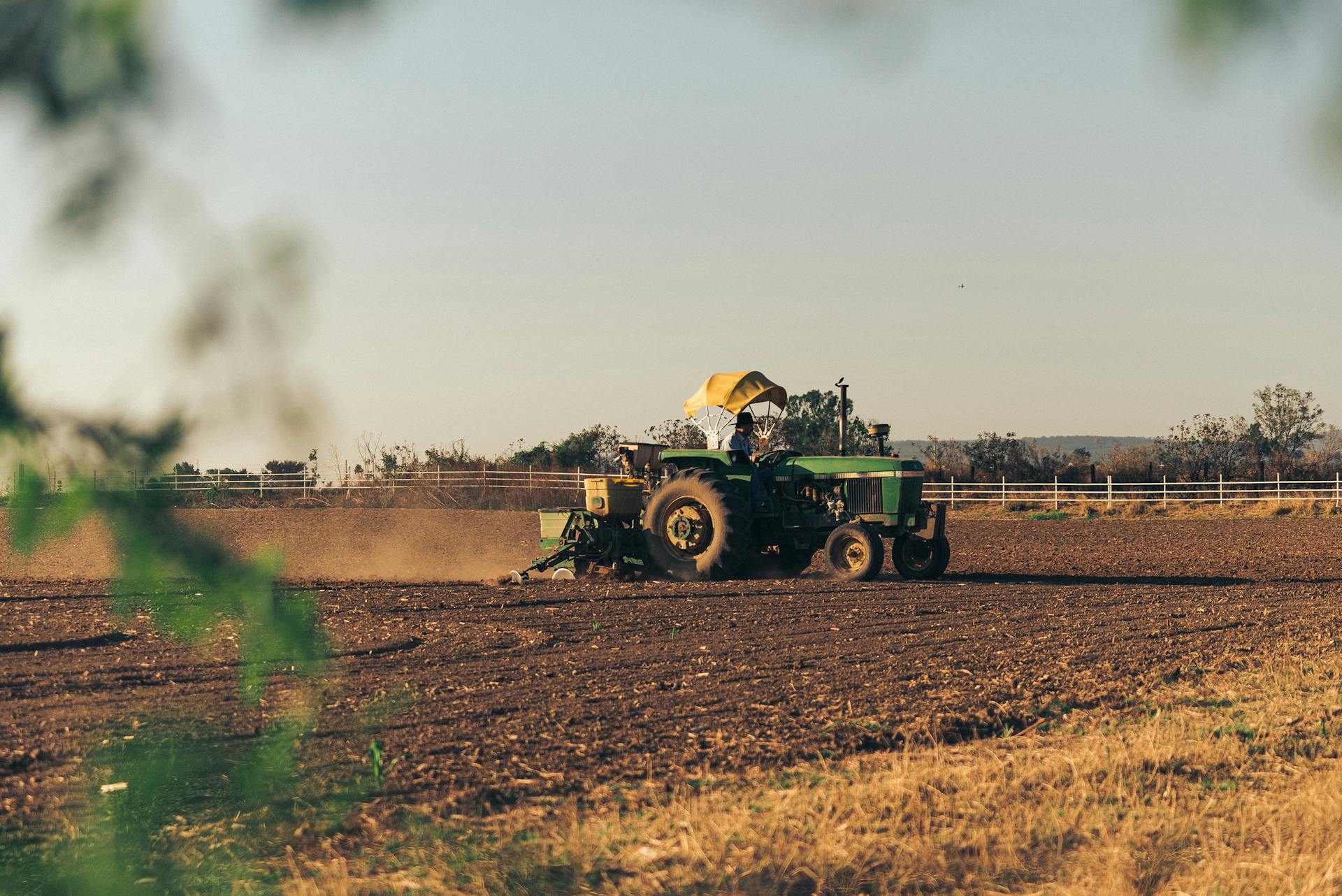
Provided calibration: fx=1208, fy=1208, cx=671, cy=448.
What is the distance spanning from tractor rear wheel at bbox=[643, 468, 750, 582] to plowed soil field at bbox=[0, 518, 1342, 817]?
480mm

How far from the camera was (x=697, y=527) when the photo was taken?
14086mm

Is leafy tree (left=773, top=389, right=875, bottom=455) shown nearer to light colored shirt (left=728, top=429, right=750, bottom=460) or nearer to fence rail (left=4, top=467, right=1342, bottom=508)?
fence rail (left=4, top=467, right=1342, bottom=508)

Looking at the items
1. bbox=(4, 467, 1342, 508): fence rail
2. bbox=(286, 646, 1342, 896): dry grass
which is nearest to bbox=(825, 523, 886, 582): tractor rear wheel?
bbox=(286, 646, 1342, 896): dry grass

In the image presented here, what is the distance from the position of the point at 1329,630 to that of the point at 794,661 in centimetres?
513

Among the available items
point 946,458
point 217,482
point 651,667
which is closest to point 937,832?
point 217,482

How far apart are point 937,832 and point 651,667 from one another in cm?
420

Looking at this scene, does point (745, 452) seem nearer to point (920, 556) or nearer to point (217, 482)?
point (920, 556)

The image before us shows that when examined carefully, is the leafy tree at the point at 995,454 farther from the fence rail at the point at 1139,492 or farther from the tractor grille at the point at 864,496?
the tractor grille at the point at 864,496

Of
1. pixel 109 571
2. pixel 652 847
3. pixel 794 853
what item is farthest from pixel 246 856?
pixel 109 571

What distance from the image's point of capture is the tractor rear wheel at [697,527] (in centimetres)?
1379

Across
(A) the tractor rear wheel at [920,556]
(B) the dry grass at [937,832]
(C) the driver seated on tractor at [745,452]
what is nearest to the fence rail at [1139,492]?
(A) the tractor rear wheel at [920,556]

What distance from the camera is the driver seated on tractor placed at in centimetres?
1450

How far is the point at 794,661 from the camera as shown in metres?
8.59

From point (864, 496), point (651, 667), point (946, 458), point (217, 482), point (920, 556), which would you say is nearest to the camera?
point (217, 482)
